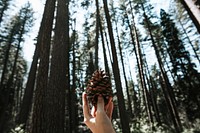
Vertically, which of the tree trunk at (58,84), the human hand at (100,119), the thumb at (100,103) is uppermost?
the tree trunk at (58,84)

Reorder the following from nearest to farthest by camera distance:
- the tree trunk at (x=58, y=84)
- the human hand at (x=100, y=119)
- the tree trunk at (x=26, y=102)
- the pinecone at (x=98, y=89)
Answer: the human hand at (x=100, y=119) < the pinecone at (x=98, y=89) < the tree trunk at (x=58, y=84) < the tree trunk at (x=26, y=102)

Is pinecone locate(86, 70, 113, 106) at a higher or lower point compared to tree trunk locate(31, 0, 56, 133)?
lower

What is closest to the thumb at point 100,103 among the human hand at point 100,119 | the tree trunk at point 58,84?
the human hand at point 100,119

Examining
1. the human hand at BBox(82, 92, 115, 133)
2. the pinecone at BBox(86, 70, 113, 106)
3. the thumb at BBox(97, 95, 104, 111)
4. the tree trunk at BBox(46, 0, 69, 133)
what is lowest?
the human hand at BBox(82, 92, 115, 133)

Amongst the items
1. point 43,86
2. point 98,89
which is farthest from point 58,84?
point 98,89

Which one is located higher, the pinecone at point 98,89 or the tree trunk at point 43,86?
the tree trunk at point 43,86

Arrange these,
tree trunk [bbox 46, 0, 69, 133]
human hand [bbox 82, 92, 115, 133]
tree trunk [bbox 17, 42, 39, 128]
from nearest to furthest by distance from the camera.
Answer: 1. human hand [bbox 82, 92, 115, 133]
2. tree trunk [bbox 46, 0, 69, 133]
3. tree trunk [bbox 17, 42, 39, 128]

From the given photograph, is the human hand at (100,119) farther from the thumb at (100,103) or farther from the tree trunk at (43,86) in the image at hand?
the tree trunk at (43,86)

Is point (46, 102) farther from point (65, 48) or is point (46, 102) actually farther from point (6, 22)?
point (6, 22)

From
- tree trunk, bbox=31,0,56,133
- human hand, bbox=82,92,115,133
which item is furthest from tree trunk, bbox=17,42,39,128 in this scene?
human hand, bbox=82,92,115,133

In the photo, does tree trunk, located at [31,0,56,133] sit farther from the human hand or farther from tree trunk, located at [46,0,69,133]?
the human hand

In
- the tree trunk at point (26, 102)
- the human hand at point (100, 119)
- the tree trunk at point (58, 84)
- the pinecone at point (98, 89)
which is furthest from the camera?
the tree trunk at point (26, 102)

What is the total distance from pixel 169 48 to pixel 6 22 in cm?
2468

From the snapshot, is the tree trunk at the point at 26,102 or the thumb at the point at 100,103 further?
the tree trunk at the point at 26,102
